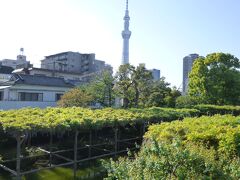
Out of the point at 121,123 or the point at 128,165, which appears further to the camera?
the point at 121,123

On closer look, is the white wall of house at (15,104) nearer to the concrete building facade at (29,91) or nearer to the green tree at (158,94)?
the concrete building facade at (29,91)

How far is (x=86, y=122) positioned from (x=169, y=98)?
18547 mm

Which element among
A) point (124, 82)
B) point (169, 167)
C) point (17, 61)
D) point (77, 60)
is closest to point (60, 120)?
point (169, 167)

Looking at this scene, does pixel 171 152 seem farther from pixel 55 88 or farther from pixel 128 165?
pixel 55 88

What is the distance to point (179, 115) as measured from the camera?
21141 millimetres

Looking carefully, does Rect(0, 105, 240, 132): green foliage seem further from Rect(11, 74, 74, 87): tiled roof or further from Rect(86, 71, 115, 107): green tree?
Rect(11, 74, 74, 87): tiled roof

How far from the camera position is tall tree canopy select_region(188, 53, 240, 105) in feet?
107

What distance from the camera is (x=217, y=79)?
32.8 meters

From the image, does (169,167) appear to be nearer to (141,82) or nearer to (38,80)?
(141,82)

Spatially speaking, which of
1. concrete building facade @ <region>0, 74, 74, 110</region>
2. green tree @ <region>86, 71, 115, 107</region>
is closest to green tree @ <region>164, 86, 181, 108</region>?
green tree @ <region>86, 71, 115, 107</region>

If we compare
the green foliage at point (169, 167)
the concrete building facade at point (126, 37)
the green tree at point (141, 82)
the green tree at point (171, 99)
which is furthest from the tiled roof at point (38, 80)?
the concrete building facade at point (126, 37)

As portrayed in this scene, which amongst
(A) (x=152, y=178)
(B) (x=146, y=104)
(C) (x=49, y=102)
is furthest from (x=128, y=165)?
(C) (x=49, y=102)

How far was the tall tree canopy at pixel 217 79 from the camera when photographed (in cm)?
3272

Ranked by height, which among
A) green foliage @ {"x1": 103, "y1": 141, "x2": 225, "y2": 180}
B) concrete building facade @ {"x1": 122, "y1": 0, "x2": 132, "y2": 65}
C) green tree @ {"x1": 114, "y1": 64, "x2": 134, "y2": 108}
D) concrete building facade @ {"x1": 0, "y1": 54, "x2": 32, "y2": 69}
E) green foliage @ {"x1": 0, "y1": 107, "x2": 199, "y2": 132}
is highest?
concrete building facade @ {"x1": 122, "y1": 0, "x2": 132, "y2": 65}
